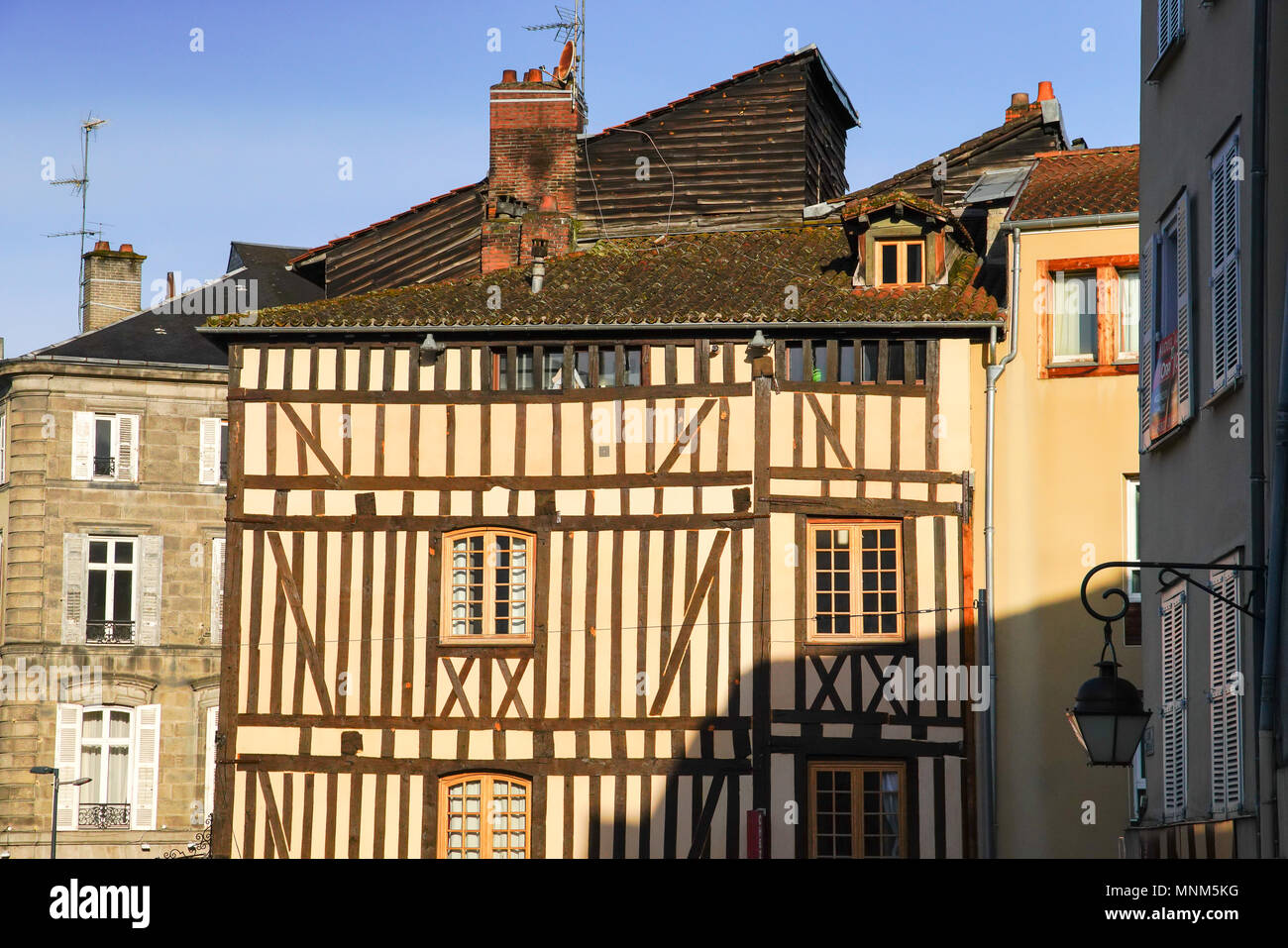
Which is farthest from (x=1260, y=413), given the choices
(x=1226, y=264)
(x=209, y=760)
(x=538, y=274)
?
(x=209, y=760)

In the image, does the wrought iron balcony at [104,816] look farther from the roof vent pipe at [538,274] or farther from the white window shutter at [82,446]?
the roof vent pipe at [538,274]

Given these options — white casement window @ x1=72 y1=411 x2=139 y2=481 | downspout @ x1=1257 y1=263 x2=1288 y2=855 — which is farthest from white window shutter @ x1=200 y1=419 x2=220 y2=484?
downspout @ x1=1257 y1=263 x2=1288 y2=855

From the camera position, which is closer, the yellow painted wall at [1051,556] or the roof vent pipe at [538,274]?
the yellow painted wall at [1051,556]

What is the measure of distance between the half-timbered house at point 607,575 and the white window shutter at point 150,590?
30.4ft

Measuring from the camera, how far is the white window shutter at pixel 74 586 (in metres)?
26.3

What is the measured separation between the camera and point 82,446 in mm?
26812

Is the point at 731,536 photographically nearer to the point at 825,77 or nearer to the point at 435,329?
the point at 435,329

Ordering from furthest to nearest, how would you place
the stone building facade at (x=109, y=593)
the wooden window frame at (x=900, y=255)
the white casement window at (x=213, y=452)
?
the white casement window at (x=213, y=452)
the stone building facade at (x=109, y=593)
the wooden window frame at (x=900, y=255)

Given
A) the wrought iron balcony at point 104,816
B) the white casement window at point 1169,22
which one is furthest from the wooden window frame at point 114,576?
the white casement window at point 1169,22

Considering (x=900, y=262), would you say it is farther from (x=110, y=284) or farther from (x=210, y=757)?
(x=110, y=284)

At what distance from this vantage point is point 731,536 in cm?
1742

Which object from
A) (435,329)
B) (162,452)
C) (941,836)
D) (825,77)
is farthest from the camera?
(162,452)
